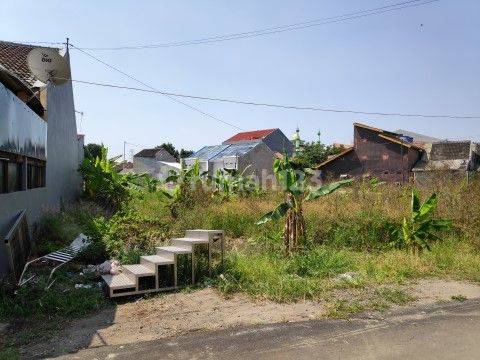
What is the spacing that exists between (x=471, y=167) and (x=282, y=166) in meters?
27.5

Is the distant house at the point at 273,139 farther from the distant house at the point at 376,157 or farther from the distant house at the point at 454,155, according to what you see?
the distant house at the point at 454,155

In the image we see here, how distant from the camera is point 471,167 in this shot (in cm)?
3122

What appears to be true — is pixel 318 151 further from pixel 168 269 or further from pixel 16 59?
pixel 168 269

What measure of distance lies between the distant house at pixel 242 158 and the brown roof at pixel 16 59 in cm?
2062

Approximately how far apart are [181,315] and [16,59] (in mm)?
12745

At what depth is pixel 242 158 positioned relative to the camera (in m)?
36.2

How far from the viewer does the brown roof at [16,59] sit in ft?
41.2

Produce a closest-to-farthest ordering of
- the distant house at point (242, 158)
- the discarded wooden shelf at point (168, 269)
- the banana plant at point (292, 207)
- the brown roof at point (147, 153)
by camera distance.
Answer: the discarded wooden shelf at point (168, 269)
the banana plant at point (292, 207)
the distant house at point (242, 158)
the brown roof at point (147, 153)

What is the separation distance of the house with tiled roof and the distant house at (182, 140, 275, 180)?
19731 mm

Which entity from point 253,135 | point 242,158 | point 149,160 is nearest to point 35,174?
point 242,158

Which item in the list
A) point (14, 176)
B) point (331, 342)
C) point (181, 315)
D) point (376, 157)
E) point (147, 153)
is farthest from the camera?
point (147, 153)

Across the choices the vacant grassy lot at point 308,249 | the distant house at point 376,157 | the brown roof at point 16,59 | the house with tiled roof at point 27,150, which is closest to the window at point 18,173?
the house with tiled roof at point 27,150

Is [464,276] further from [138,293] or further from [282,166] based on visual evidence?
[138,293]

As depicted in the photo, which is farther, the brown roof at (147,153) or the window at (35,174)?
the brown roof at (147,153)
